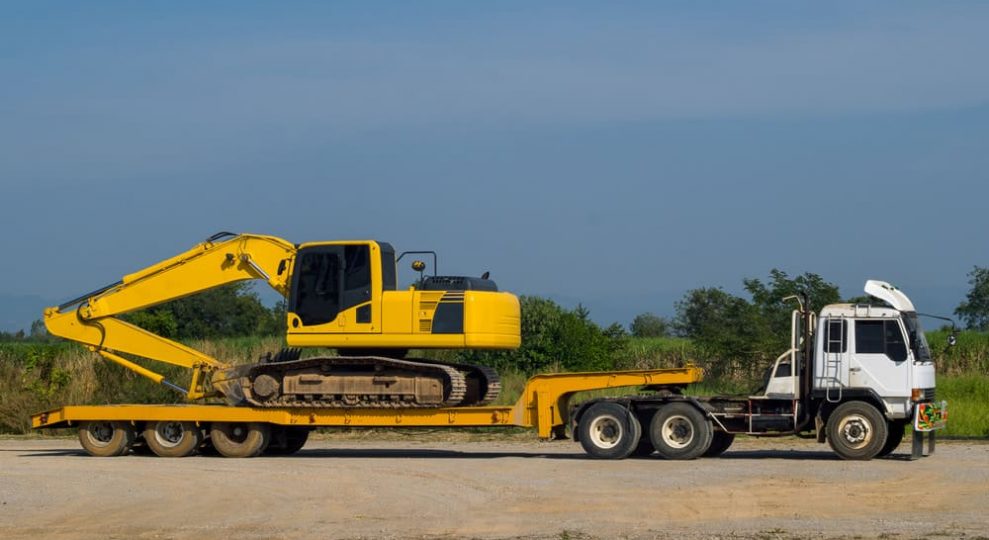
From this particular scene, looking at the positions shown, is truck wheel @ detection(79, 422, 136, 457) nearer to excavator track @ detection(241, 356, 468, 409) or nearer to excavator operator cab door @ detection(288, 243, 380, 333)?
excavator track @ detection(241, 356, 468, 409)

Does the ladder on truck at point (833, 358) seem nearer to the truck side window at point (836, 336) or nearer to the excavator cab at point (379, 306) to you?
the truck side window at point (836, 336)

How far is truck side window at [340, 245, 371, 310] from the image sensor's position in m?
25.0

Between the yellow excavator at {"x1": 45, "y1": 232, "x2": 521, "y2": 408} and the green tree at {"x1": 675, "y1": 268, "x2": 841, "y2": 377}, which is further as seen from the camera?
the green tree at {"x1": 675, "y1": 268, "x2": 841, "y2": 377}

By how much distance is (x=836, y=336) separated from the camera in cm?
2433

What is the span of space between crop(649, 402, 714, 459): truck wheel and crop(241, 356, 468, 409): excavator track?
10.9 feet

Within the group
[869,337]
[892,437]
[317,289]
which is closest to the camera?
[869,337]

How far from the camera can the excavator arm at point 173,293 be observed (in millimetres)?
26234

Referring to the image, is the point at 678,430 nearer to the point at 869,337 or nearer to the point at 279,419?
the point at 869,337

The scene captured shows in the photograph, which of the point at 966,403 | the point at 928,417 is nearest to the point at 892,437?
the point at 928,417

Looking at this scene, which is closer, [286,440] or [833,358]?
[833,358]

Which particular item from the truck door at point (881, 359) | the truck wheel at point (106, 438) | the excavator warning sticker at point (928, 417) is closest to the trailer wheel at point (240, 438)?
the truck wheel at point (106, 438)

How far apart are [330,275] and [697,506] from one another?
921 cm

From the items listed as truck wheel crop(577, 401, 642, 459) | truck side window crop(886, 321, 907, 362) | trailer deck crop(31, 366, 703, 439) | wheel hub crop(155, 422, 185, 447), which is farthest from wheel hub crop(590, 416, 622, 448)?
wheel hub crop(155, 422, 185, 447)

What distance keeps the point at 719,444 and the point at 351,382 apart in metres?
6.50
